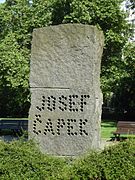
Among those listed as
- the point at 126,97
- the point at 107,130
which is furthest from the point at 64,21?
the point at 126,97

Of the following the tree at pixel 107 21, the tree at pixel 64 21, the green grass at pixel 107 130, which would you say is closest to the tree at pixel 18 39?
the tree at pixel 64 21

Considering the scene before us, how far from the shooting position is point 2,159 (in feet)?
19.5

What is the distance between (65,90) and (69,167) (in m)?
2.42

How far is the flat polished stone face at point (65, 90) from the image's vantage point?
27.2 ft

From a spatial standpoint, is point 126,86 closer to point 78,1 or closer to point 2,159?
point 78,1

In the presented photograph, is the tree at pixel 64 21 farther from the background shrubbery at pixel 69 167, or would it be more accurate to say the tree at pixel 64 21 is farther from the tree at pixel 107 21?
the background shrubbery at pixel 69 167

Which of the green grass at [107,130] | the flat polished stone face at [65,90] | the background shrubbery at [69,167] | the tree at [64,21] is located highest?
the tree at [64,21]

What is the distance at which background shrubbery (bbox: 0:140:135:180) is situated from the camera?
228 inches

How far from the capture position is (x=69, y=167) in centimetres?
623

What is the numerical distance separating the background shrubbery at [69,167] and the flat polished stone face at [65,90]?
2.09 meters

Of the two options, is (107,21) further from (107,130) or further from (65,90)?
(65,90)

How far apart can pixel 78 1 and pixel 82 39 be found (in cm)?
1821

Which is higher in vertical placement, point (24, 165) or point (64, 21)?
point (64, 21)

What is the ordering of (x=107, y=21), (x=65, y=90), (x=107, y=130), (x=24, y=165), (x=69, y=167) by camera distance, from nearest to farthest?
(x=24, y=165), (x=69, y=167), (x=65, y=90), (x=107, y=130), (x=107, y=21)
